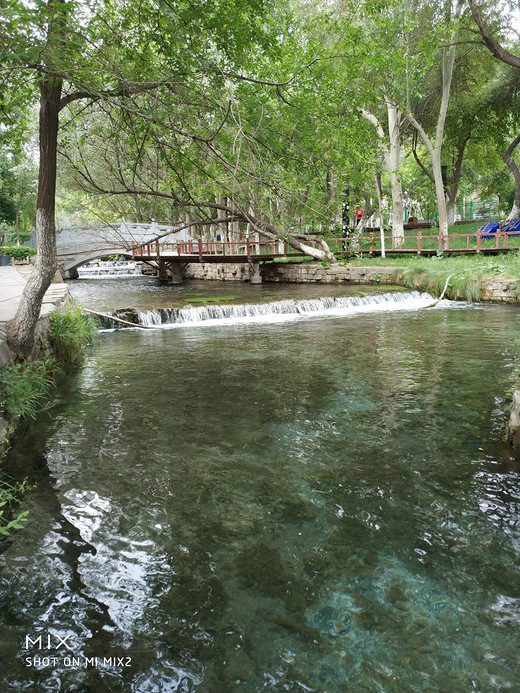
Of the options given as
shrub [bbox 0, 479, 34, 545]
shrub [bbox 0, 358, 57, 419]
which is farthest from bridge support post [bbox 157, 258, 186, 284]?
shrub [bbox 0, 479, 34, 545]

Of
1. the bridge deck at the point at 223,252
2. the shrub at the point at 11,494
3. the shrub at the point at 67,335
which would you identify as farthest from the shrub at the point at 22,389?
the bridge deck at the point at 223,252

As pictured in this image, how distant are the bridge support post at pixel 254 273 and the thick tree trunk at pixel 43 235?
20634mm

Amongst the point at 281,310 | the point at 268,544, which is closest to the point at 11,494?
the point at 268,544

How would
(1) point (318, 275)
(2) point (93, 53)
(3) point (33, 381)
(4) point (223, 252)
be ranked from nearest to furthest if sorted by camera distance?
(2) point (93, 53) → (3) point (33, 381) → (1) point (318, 275) → (4) point (223, 252)

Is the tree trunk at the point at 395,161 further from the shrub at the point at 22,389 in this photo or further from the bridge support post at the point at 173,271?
the shrub at the point at 22,389

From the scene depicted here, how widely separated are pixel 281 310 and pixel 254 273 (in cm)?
1044

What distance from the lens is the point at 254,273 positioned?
1088 inches

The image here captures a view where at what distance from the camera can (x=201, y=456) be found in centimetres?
558

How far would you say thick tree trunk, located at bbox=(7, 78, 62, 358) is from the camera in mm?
6520

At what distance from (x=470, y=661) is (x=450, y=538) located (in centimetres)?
115

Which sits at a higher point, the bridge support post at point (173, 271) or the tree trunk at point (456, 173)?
the tree trunk at point (456, 173)

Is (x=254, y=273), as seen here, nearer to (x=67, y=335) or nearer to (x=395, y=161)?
(x=395, y=161)

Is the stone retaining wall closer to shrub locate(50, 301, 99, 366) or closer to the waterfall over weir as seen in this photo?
the waterfall over weir

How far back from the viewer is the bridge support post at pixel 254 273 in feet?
89.8
